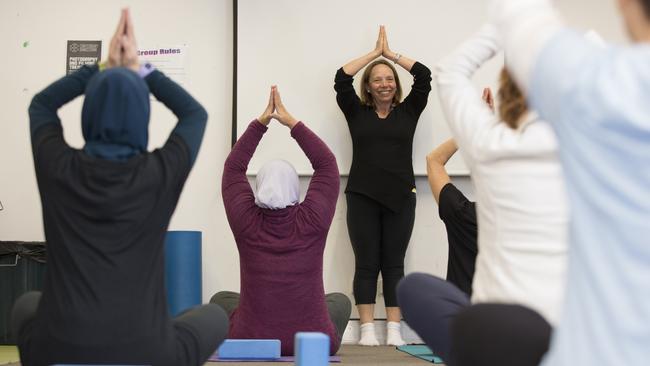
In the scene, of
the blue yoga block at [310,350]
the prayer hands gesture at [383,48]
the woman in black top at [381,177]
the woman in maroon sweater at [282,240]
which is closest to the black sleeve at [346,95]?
the woman in black top at [381,177]

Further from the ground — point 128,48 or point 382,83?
point 382,83

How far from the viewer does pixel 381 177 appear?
4672mm

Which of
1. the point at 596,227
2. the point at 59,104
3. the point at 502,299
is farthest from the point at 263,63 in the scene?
the point at 596,227

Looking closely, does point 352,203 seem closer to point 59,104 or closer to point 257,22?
point 257,22

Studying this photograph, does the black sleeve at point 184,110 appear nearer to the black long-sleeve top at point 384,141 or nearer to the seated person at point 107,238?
the seated person at point 107,238

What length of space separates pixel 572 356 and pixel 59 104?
1.44m

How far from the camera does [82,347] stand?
1.75 m

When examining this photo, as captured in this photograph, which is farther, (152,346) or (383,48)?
(383,48)

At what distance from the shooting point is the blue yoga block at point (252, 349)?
10.4 ft

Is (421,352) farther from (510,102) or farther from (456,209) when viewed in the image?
(510,102)

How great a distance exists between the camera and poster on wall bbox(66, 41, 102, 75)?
5.05m

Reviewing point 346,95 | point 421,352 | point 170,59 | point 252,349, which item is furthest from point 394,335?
point 170,59

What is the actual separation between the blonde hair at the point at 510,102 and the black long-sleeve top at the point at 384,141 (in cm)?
297

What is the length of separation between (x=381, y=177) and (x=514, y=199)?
3208 millimetres
